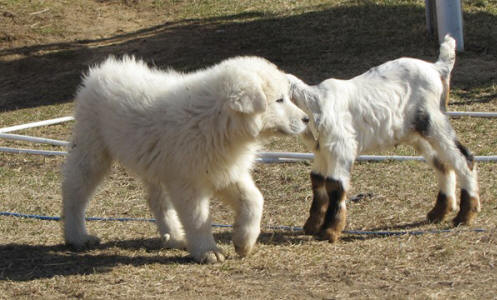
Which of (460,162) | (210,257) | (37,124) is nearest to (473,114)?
(460,162)

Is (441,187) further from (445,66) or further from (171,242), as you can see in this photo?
(171,242)

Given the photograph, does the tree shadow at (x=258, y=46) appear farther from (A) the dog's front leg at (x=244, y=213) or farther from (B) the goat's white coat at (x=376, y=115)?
(A) the dog's front leg at (x=244, y=213)

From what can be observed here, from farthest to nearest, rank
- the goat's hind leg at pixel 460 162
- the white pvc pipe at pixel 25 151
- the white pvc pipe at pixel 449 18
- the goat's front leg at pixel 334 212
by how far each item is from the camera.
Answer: the white pvc pipe at pixel 449 18, the white pvc pipe at pixel 25 151, the goat's hind leg at pixel 460 162, the goat's front leg at pixel 334 212

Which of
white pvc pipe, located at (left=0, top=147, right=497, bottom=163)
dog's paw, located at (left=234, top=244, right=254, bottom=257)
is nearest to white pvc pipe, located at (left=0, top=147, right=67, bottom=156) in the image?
white pvc pipe, located at (left=0, top=147, right=497, bottom=163)

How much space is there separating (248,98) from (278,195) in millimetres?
2436

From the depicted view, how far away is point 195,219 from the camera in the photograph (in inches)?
236

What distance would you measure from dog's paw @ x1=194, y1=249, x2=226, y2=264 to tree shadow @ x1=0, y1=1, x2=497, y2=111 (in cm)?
691

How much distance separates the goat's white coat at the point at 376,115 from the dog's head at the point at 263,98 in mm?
362

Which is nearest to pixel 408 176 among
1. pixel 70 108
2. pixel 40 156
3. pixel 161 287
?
pixel 161 287

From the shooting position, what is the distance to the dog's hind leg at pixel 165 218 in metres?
6.61

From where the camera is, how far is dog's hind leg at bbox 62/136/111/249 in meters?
6.57

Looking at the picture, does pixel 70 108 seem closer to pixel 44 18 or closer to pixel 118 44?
pixel 118 44

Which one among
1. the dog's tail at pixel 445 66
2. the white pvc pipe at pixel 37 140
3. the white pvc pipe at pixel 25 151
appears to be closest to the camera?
the dog's tail at pixel 445 66

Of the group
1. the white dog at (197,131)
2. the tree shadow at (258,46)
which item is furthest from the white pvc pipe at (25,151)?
the tree shadow at (258,46)
